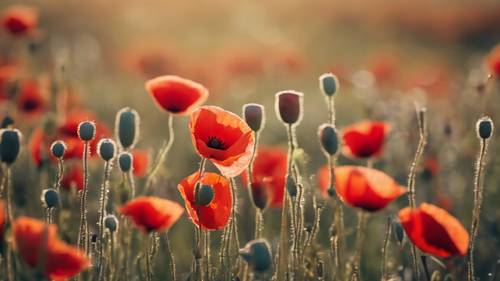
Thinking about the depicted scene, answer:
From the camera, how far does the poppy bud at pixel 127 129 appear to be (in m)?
2.34

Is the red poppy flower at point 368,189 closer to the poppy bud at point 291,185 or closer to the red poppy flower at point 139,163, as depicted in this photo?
the poppy bud at point 291,185

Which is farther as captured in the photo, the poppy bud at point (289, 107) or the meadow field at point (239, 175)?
the poppy bud at point (289, 107)

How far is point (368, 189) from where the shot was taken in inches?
83.6

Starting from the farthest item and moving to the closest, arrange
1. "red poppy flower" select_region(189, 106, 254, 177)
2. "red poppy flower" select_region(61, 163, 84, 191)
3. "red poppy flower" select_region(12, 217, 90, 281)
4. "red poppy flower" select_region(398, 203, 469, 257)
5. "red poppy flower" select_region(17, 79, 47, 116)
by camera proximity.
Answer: "red poppy flower" select_region(17, 79, 47, 116) < "red poppy flower" select_region(61, 163, 84, 191) < "red poppy flower" select_region(189, 106, 254, 177) < "red poppy flower" select_region(398, 203, 469, 257) < "red poppy flower" select_region(12, 217, 90, 281)

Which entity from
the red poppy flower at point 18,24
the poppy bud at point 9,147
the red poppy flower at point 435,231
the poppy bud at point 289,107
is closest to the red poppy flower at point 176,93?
the poppy bud at point 289,107

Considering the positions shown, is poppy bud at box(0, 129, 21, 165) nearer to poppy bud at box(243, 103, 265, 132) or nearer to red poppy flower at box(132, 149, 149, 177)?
poppy bud at box(243, 103, 265, 132)

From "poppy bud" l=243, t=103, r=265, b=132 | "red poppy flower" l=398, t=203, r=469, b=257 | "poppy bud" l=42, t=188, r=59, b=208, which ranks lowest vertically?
"red poppy flower" l=398, t=203, r=469, b=257

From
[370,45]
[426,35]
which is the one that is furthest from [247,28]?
[426,35]

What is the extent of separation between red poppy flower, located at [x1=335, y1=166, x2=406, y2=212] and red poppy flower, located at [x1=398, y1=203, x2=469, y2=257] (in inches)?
3.3

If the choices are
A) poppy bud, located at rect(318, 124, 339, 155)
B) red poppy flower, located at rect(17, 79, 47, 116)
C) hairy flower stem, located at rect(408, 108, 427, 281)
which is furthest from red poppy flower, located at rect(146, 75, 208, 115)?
red poppy flower, located at rect(17, 79, 47, 116)

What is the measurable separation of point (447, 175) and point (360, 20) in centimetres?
1039

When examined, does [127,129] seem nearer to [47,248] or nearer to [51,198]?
[51,198]

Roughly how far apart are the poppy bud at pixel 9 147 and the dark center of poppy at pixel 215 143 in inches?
23.0

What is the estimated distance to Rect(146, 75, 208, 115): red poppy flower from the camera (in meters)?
2.51
